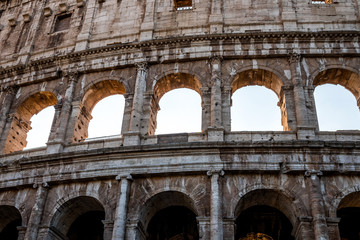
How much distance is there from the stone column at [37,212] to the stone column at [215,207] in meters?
5.23

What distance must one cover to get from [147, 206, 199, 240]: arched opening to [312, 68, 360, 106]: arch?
6.50 metres

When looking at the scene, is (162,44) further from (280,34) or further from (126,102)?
(280,34)

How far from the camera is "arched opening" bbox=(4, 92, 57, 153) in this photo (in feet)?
52.4

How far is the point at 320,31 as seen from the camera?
15.0 m

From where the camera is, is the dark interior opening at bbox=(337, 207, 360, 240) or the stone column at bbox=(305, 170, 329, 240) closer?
the stone column at bbox=(305, 170, 329, 240)

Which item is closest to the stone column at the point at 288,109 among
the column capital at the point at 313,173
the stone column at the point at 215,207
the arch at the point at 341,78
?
the arch at the point at 341,78

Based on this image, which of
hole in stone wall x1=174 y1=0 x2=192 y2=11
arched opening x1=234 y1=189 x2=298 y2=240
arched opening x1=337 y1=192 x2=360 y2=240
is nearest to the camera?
arched opening x1=337 y1=192 x2=360 y2=240

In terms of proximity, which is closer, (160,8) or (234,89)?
(234,89)

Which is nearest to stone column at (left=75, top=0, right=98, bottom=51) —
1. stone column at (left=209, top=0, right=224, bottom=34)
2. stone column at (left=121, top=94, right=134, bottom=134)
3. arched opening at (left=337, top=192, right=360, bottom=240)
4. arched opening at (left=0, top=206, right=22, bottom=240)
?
stone column at (left=121, top=94, right=134, bottom=134)

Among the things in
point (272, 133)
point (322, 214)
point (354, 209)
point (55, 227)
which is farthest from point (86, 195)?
point (354, 209)

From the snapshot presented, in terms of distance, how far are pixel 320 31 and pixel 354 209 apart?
20.7ft

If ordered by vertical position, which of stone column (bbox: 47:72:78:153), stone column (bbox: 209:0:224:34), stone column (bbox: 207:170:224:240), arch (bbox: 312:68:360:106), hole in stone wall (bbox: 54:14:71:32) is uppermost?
hole in stone wall (bbox: 54:14:71:32)

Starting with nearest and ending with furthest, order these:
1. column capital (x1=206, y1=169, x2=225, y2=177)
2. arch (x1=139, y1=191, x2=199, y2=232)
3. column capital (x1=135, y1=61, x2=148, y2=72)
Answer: column capital (x1=206, y1=169, x2=225, y2=177) → arch (x1=139, y1=191, x2=199, y2=232) → column capital (x1=135, y1=61, x2=148, y2=72)

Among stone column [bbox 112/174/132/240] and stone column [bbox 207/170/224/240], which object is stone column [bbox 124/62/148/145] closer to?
stone column [bbox 112/174/132/240]
